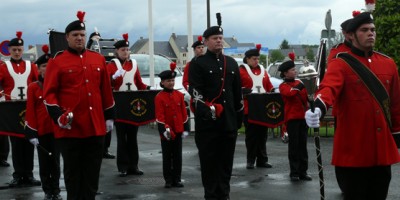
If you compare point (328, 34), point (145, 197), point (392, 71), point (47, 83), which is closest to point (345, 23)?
point (392, 71)

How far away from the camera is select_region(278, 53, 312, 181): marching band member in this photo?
1130cm

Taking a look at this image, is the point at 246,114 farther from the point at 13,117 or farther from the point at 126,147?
the point at 13,117

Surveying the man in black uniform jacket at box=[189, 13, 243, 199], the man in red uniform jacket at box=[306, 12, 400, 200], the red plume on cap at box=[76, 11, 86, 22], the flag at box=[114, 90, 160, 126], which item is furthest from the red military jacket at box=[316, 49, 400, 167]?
the flag at box=[114, 90, 160, 126]

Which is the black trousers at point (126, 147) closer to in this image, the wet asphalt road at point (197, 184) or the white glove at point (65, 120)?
the wet asphalt road at point (197, 184)

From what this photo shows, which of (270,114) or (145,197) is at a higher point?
(270,114)

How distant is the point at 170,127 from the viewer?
10992mm

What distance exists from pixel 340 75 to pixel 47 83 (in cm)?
321

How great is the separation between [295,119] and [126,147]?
2.78 m

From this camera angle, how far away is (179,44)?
132 metres

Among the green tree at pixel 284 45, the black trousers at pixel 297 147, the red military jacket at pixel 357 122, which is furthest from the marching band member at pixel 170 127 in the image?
the green tree at pixel 284 45

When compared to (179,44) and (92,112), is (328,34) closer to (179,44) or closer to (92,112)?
(92,112)

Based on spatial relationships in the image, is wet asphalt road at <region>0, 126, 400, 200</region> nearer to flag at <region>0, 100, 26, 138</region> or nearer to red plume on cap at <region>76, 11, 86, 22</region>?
flag at <region>0, 100, 26, 138</region>

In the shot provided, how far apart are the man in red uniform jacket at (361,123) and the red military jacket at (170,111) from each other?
485 centimetres

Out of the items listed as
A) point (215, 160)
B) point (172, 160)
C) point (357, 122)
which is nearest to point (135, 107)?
point (172, 160)
